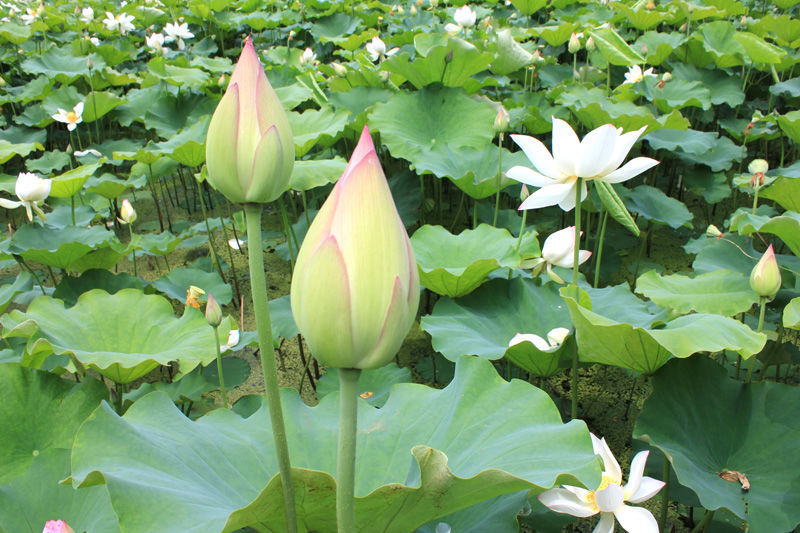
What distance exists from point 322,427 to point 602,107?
5.83 ft

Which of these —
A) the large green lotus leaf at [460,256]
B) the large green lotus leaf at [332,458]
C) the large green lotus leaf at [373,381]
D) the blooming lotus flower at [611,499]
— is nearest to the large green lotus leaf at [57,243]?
the large green lotus leaf at [373,381]

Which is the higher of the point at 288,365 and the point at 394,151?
the point at 394,151

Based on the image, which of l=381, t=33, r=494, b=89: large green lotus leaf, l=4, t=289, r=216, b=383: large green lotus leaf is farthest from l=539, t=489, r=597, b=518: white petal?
l=381, t=33, r=494, b=89: large green lotus leaf

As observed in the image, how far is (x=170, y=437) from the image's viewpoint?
0.76 metres

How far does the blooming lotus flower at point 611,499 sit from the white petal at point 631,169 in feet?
1.42

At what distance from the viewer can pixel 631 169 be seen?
1.02 metres

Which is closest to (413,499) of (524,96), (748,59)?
(524,96)

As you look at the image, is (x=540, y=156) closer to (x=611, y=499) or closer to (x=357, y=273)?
(x=611, y=499)

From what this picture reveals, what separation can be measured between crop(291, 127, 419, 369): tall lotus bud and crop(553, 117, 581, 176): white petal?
2.04 ft

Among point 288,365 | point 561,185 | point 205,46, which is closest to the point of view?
point 561,185

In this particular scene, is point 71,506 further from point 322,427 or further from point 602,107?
point 602,107

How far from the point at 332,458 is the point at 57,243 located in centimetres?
135

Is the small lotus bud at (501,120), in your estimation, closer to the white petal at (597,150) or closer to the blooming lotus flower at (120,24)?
the white petal at (597,150)

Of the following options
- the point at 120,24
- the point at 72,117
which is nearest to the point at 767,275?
the point at 72,117
